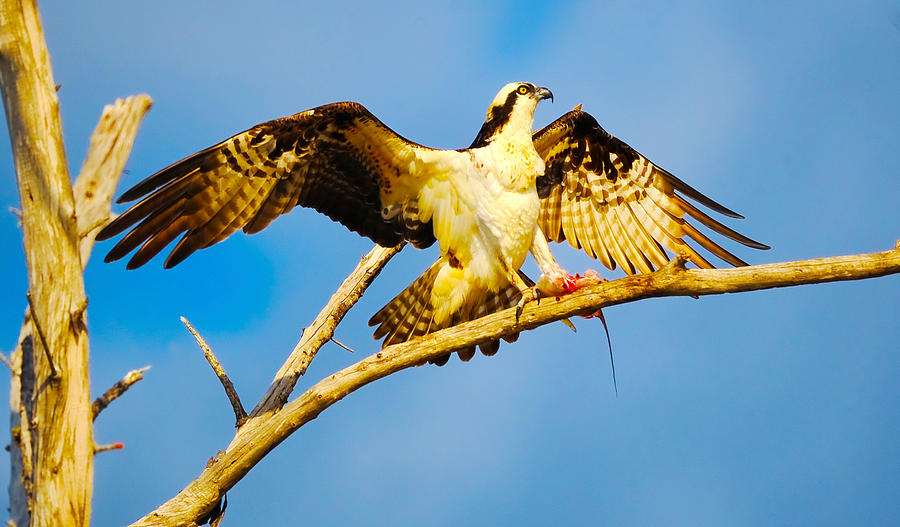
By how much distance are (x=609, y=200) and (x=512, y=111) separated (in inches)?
51.6

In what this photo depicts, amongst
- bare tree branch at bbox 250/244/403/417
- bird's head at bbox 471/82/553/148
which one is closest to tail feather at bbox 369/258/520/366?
bare tree branch at bbox 250/244/403/417

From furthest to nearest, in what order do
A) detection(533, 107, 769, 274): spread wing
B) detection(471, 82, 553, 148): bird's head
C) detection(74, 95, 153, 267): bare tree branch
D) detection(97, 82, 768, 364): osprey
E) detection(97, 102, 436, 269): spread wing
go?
detection(533, 107, 769, 274): spread wing
detection(471, 82, 553, 148): bird's head
detection(97, 82, 768, 364): osprey
detection(97, 102, 436, 269): spread wing
detection(74, 95, 153, 267): bare tree branch

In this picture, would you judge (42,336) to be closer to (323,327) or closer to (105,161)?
(105,161)

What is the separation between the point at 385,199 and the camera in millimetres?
6086

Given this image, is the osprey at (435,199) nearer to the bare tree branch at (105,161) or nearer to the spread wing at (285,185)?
the spread wing at (285,185)

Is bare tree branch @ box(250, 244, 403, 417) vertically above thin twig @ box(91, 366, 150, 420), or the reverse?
bare tree branch @ box(250, 244, 403, 417)

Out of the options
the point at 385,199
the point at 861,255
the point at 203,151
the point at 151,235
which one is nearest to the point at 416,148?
the point at 385,199

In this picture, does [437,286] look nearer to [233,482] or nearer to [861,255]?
[233,482]

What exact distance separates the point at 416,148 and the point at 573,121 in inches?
56.4

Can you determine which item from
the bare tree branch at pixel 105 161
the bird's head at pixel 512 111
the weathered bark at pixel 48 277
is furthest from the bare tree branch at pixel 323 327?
the bare tree branch at pixel 105 161

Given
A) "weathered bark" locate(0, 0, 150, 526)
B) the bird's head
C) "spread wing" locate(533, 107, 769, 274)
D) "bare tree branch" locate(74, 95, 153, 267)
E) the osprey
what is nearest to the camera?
"weathered bark" locate(0, 0, 150, 526)

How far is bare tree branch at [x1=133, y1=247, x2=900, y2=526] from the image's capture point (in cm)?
438

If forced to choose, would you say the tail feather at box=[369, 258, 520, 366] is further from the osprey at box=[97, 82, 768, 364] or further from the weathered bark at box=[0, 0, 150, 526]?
the weathered bark at box=[0, 0, 150, 526]

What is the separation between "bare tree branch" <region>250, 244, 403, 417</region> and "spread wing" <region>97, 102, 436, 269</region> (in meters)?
0.30
